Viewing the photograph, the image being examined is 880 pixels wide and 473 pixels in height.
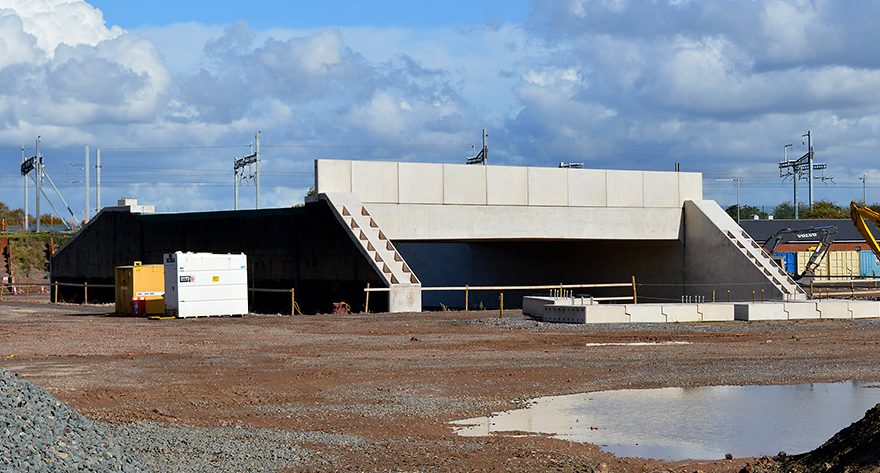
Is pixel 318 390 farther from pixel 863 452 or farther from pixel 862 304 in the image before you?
pixel 862 304

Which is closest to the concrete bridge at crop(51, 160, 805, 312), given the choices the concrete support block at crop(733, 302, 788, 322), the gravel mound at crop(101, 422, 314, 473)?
the concrete support block at crop(733, 302, 788, 322)

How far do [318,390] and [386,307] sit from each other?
22.5 m

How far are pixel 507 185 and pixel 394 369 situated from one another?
90.6ft

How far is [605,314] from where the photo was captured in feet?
117

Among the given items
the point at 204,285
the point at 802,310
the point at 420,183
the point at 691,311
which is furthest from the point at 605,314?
the point at 420,183

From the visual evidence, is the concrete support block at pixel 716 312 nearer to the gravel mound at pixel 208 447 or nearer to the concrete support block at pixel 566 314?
the concrete support block at pixel 566 314

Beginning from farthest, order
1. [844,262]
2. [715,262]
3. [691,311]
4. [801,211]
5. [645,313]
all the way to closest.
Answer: [801,211], [844,262], [715,262], [691,311], [645,313]

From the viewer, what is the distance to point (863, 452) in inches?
428

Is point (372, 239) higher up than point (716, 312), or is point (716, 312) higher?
point (372, 239)

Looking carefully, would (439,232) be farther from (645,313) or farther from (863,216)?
(863,216)

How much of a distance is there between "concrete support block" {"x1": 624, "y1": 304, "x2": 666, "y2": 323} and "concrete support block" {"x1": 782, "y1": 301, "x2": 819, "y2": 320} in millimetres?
4780

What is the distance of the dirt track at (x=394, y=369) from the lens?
14.6 meters

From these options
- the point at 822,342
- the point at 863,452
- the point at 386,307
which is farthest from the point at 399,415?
the point at 386,307

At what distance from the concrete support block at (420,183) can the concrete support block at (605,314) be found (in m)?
14.3
